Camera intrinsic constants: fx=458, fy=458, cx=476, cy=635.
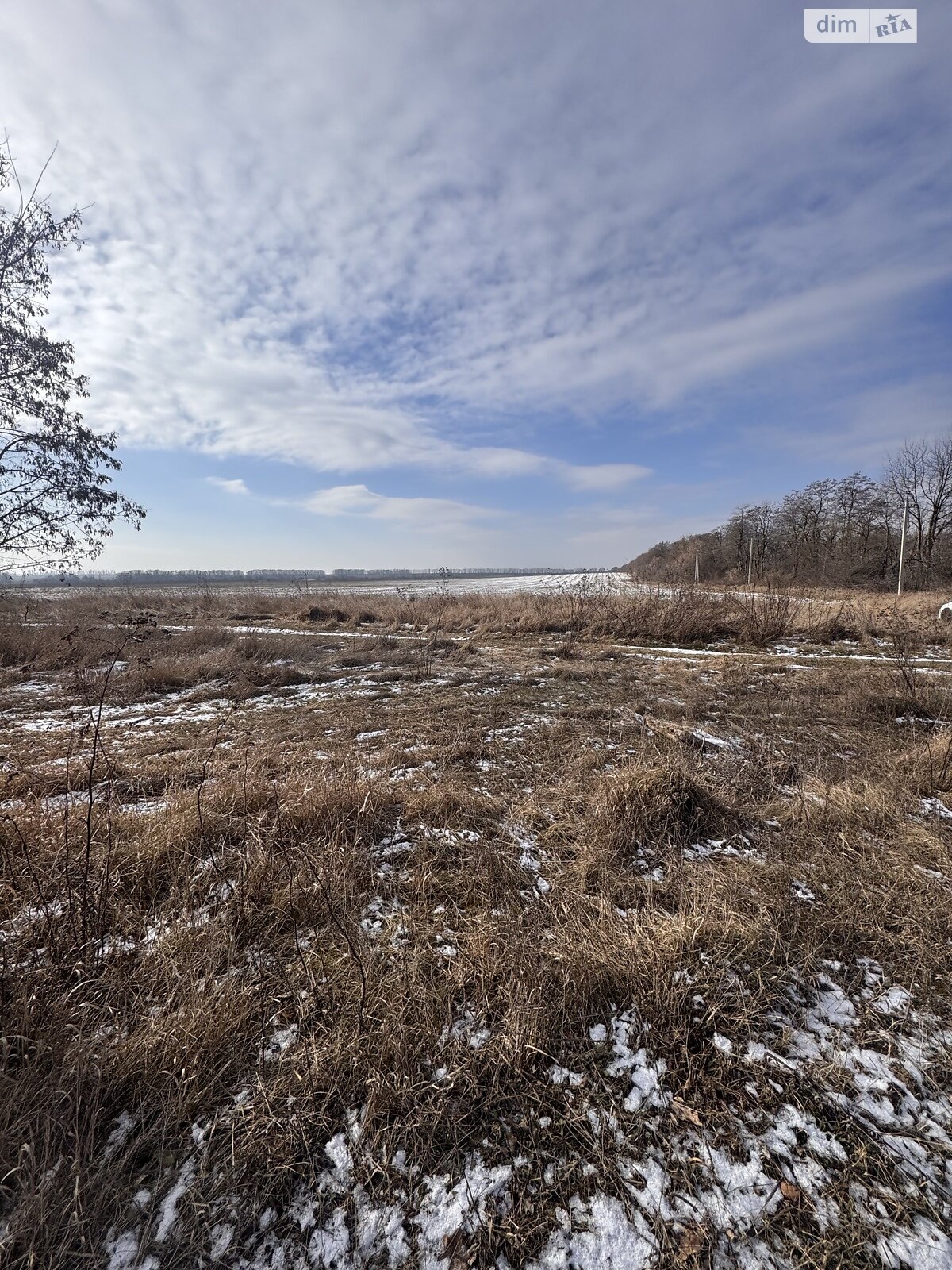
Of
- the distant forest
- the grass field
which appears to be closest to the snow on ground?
the grass field

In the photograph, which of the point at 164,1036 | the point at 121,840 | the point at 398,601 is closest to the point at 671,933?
the point at 164,1036

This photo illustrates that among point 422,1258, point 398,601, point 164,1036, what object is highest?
point 398,601

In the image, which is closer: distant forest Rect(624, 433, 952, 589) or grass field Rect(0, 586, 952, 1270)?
grass field Rect(0, 586, 952, 1270)

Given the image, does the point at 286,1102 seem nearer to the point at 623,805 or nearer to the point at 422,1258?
the point at 422,1258

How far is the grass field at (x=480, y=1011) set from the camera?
125 cm

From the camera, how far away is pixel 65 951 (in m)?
1.99

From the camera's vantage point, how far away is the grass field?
125cm

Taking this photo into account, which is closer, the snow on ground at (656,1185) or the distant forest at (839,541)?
the snow on ground at (656,1185)

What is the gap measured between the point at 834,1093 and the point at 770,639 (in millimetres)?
12315

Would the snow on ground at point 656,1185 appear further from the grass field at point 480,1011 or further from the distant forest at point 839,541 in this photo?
the distant forest at point 839,541

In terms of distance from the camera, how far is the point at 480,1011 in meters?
1.81

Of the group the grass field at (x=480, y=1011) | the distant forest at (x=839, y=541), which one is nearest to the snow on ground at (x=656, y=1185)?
the grass field at (x=480, y=1011)

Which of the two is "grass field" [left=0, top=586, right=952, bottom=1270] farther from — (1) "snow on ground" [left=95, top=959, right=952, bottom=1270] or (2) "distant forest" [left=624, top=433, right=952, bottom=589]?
(2) "distant forest" [left=624, top=433, right=952, bottom=589]

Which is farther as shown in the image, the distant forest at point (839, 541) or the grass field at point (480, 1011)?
the distant forest at point (839, 541)
